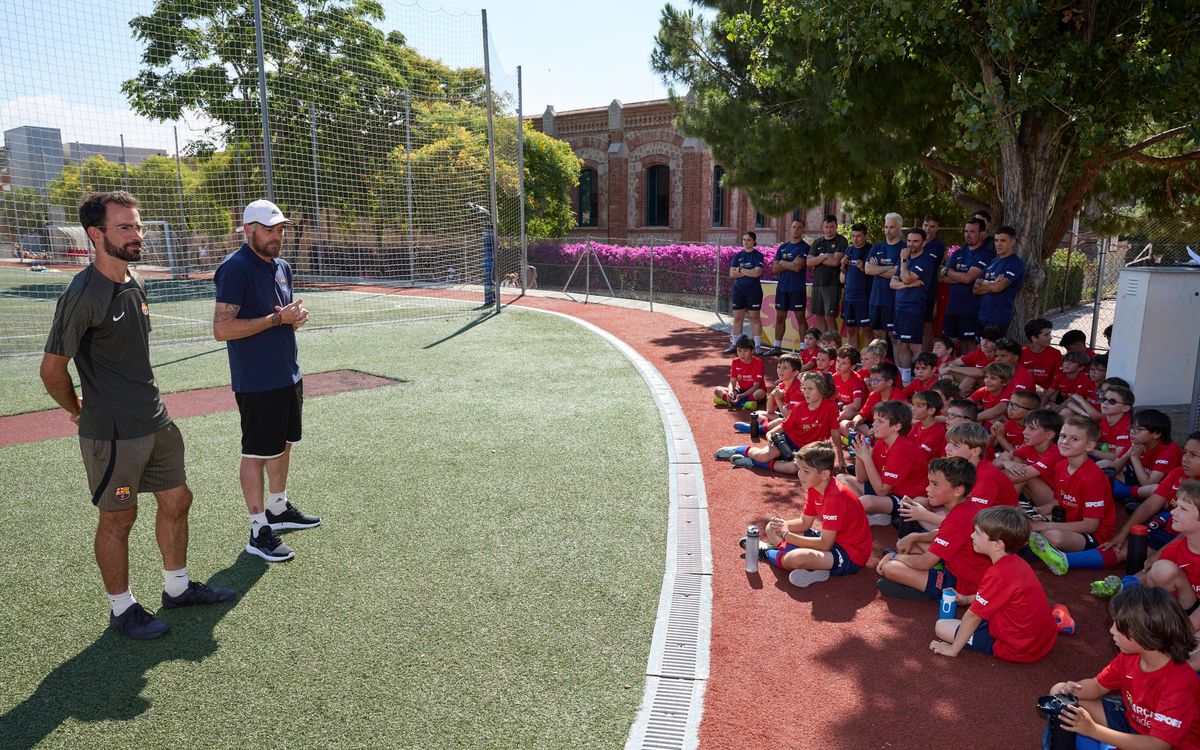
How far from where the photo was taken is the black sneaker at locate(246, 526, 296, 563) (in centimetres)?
524

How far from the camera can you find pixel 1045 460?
5965 mm

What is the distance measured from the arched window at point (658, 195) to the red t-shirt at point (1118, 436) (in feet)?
103

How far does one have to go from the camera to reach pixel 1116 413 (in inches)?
263

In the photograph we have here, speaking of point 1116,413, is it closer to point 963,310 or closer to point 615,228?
point 963,310

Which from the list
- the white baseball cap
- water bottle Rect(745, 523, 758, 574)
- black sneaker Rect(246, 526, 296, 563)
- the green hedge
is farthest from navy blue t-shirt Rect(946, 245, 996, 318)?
the green hedge

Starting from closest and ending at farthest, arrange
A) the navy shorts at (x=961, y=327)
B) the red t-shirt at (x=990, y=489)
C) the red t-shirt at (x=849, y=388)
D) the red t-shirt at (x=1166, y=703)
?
the red t-shirt at (x=1166, y=703)
the red t-shirt at (x=990, y=489)
the red t-shirt at (x=849, y=388)
the navy shorts at (x=961, y=327)

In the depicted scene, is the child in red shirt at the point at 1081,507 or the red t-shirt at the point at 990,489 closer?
the red t-shirt at the point at 990,489

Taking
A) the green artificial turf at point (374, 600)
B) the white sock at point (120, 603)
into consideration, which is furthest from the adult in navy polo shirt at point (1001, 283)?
the white sock at point (120, 603)

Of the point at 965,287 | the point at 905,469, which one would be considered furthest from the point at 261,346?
the point at 965,287

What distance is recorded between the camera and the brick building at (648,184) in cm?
3550

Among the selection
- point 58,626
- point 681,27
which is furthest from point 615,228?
point 58,626

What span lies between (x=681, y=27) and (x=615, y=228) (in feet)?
77.2

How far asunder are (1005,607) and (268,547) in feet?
15.1

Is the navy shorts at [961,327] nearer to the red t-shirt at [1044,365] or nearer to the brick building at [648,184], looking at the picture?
the red t-shirt at [1044,365]
